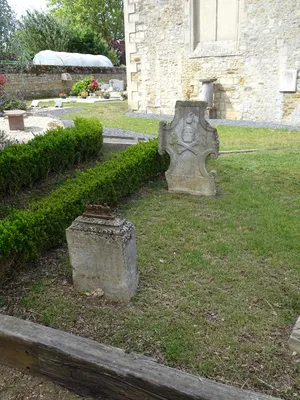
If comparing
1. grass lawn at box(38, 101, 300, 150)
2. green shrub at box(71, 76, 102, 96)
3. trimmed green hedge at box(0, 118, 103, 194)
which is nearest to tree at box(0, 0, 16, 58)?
trimmed green hedge at box(0, 118, 103, 194)

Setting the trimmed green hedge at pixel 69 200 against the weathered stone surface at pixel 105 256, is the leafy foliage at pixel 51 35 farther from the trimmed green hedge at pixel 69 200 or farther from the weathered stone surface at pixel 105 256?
the weathered stone surface at pixel 105 256

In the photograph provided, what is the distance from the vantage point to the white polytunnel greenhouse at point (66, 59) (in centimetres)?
2655

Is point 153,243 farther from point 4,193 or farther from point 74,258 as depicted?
point 4,193

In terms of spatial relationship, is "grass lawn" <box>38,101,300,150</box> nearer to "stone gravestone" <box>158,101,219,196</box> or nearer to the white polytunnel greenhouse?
"stone gravestone" <box>158,101,219,196</box>

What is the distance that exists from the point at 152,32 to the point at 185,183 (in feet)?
33.3

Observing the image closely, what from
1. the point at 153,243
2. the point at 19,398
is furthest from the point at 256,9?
the point at 19,398

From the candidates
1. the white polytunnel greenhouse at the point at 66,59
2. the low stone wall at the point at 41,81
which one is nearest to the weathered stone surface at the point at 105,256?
the low stone wall at the point at 41,81

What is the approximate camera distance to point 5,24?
662 cm

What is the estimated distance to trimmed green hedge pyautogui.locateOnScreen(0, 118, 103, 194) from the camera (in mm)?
5598

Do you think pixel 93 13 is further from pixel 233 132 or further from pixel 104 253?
pixel 104 253

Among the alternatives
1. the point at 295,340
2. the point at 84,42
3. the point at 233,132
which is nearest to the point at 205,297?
the point at 295,340

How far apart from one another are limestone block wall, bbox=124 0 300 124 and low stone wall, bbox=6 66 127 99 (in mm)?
8614

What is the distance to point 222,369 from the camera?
2.38 m

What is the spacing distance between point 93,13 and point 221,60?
3112cm
